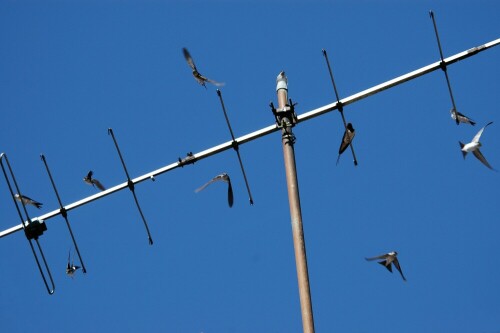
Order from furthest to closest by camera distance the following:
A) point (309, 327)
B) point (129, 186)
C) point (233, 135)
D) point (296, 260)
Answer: point (129, 186), point (233, 135), point (296, 260), point (309, 327)

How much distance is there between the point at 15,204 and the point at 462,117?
553cm

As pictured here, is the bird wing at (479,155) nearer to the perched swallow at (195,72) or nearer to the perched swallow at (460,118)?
A: the perched swallow at (460,118)

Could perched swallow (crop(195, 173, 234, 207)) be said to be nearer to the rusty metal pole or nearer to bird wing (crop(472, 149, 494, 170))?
the rusty metal pole

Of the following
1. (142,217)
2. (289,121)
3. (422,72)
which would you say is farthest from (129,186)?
(422,72)

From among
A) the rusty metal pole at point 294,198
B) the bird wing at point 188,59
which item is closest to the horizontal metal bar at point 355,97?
the rusty metal pole at point 294,198

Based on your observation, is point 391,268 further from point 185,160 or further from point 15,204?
point 15,204

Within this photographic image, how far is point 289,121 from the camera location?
713cm

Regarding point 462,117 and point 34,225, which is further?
point 34,225

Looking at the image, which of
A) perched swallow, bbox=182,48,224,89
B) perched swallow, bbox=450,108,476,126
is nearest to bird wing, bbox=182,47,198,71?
perched swallow, bbox=182,48,224,89

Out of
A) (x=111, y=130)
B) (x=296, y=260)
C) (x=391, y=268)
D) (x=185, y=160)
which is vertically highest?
(x=111, y=130)

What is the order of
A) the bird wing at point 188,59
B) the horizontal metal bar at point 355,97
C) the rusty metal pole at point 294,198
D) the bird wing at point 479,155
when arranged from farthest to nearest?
1. the bird wing at point 188,59
2. the bird wing at point 479,155
3. the horizontal metal bar at point 355,97
4. the rusty metal pole at point 294,198

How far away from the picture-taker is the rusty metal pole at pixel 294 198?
6008mm

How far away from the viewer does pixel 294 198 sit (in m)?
6.57

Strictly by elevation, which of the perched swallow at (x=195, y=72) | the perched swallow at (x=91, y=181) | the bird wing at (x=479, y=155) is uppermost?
the perched swallow at (x=195, y=72)
